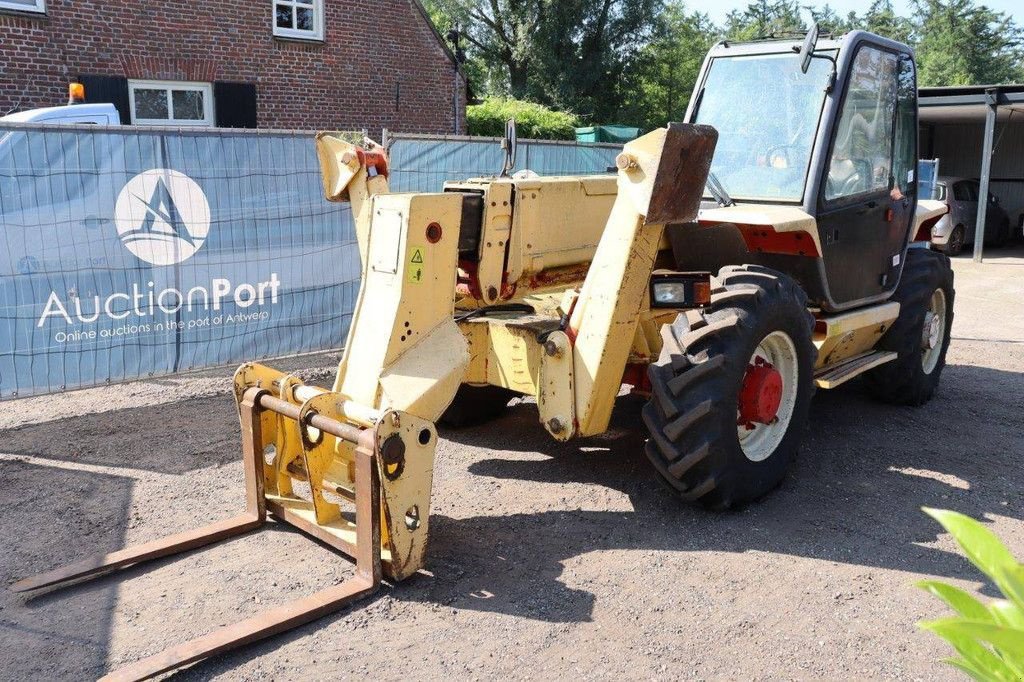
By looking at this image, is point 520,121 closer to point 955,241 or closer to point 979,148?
point 955,241

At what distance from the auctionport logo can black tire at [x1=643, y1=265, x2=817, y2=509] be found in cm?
399

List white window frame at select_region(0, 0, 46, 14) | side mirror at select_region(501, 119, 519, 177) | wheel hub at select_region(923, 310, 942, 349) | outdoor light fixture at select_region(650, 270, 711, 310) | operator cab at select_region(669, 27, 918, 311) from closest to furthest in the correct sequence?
outdoor light fixture at select_region(650, 270, 711, 310) < side mirror at select_region(501, 119, 519, 177) < operator cab at select_region(669, 27, 918, 311) < wheel hub at select_region(923, 310, 942, 349) < white window frame at select_region(0, 0, 46, 14)

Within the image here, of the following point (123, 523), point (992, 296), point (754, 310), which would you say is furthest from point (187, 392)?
point (992, 296)

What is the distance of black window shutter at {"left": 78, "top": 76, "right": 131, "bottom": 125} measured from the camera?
14.2 meters

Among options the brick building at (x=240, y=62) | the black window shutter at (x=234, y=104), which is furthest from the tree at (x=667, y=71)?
the black window shutter at (x=234, y=104)

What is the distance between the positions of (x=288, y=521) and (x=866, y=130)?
426 centimetres

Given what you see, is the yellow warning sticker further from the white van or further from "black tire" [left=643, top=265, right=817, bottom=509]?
the white van

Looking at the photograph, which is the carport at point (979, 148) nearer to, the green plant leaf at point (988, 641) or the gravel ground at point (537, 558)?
the gravel ground at point (537, 558)

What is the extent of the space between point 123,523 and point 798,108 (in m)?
4.53

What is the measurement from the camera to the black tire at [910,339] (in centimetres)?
662

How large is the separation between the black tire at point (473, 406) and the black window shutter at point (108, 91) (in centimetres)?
1092

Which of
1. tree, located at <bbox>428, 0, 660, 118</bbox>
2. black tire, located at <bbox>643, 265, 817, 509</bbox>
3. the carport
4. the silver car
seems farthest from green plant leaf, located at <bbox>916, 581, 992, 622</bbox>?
tree, located at <bbox>428, 0, 660, 118</bbox>

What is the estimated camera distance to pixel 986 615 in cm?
110

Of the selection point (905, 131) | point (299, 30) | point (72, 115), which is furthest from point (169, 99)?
point (905, 131)
